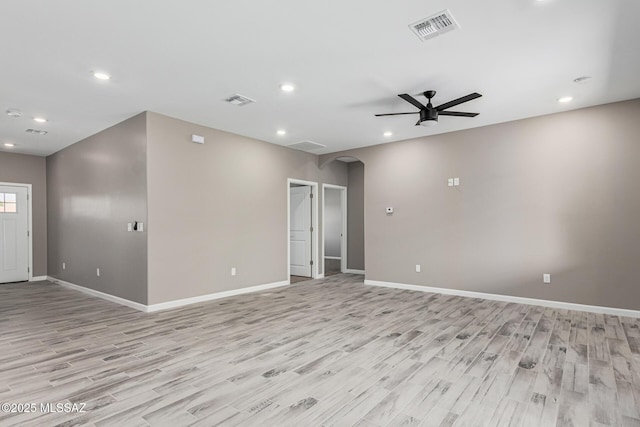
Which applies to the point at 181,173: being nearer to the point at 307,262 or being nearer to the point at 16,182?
the point at 307,262

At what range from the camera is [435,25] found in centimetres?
273

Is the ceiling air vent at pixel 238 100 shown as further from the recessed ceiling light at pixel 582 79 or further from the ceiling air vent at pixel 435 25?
the recessed ceiling light at pixel 582 79

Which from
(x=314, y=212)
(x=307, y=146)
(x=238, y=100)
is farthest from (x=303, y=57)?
(x=314, y=212)

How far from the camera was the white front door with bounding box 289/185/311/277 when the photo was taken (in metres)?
7.57

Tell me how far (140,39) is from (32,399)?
286 cm

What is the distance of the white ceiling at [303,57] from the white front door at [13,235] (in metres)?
3.22

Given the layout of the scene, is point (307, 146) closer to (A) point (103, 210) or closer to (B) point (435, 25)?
(A) point (103, 210)

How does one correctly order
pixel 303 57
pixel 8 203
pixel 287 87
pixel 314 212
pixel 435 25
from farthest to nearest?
pixel 314 212 < pixel 8 203 < pixel 287 87 < pixel 303 57 < pixel 435 25

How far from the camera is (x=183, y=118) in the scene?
5055 millimetres

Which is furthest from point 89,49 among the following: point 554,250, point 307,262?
A: point 554,250

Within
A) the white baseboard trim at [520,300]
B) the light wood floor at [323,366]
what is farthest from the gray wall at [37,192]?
the white baseboard trim at [520,300]

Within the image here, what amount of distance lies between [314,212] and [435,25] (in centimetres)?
516

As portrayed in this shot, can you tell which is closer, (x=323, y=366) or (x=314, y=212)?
(x=323, y=366)

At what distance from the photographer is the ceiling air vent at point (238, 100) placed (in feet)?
13.8
